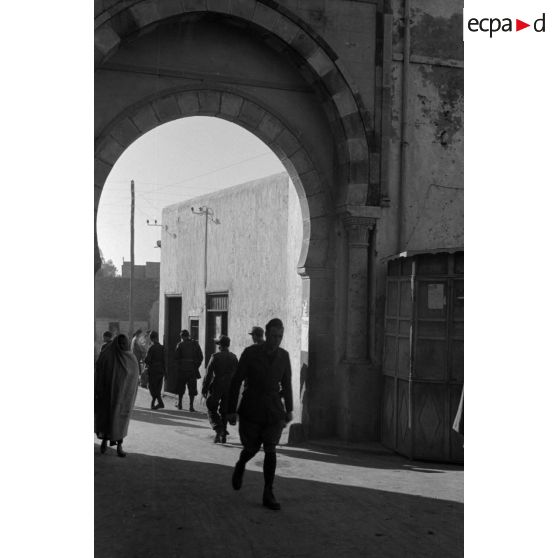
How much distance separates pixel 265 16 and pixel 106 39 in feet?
5.86

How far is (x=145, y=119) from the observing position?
328 inches

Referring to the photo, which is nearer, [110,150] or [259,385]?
[259,385]

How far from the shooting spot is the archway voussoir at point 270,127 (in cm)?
876

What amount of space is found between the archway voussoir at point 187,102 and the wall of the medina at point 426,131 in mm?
2353

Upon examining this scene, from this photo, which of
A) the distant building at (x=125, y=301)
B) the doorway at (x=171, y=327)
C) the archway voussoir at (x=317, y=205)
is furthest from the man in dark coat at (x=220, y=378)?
the distant building at (x=125, y=301)

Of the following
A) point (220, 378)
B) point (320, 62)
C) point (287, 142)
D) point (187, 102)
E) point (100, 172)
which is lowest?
point (220, 378)

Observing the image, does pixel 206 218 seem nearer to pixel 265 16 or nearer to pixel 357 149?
pixel 357 149

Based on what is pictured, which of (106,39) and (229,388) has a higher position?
(106,39)

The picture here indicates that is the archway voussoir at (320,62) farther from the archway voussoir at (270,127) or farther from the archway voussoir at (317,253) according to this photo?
the archway voussoir at (317,253)

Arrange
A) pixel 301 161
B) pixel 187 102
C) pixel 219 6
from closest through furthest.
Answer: pixel 219 6, pixel 187 102, pixel 301 161

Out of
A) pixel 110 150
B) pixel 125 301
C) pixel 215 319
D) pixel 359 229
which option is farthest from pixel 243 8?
pixel 125 301

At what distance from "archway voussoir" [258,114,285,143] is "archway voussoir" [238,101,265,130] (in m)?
0.05

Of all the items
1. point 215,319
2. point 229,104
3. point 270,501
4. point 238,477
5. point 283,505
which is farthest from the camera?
point 215,319

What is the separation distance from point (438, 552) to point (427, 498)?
1476 mm
